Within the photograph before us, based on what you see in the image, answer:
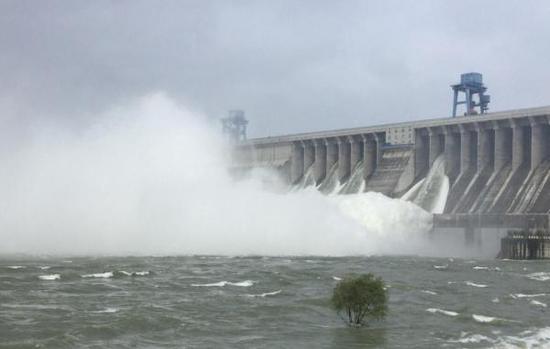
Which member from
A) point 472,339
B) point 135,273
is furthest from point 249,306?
point 135,273

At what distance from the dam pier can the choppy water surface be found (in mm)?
20520

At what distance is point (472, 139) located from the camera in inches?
3428

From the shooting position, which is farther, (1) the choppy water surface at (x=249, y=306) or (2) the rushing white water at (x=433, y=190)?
(2) the rushing white water at (x=433, y=190)

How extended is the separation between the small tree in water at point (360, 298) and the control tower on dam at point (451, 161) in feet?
137

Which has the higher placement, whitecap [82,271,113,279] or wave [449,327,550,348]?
whitecap [82,271,113,279]

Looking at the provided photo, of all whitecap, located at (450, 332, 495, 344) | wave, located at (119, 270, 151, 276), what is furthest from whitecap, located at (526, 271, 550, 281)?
wave, located at (119, 270, 151, 276)

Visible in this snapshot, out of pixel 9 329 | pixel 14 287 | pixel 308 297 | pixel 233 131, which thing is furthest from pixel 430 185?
pixel 233 131

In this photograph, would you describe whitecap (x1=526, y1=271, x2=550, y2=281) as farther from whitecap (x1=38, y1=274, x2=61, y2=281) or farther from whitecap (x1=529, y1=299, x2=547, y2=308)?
whitecap (x1=38, y1=274, x2=61, y2=281)

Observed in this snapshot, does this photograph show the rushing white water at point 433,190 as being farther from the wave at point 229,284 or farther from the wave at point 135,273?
the wave at point 135,273

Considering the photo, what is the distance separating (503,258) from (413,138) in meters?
27.8

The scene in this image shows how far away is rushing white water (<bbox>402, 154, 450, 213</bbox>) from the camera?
274ft

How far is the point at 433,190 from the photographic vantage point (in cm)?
8538

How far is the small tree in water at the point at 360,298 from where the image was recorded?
29656 millimetres

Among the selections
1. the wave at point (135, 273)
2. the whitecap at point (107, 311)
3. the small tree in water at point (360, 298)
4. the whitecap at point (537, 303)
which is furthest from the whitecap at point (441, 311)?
the wave at point (135, 273)
